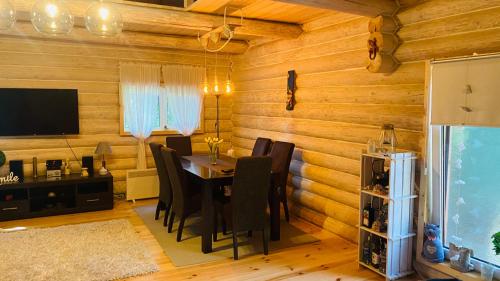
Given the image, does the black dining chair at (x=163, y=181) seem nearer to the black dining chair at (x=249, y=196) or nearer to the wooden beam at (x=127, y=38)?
the black dining chair at (x=249, y=196)

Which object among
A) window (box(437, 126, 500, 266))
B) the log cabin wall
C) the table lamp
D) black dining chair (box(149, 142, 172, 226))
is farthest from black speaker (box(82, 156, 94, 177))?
window (box(437, 126, 500, 266))

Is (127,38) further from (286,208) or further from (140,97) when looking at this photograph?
(286,208)

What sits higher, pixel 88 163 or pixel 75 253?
pixel 88 163

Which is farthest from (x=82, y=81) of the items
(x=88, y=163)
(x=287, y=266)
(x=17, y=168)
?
(x=287, y=266)

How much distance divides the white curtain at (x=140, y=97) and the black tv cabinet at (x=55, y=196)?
0.82m

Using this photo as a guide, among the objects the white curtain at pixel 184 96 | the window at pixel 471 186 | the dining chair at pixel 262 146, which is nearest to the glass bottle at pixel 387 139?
the window at pixel 471 186

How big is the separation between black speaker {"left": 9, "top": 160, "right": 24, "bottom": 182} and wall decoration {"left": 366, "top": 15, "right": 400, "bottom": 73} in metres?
4.67

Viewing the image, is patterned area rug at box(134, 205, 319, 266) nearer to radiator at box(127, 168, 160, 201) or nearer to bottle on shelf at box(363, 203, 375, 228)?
bottle on shelf at box(363, 203, 375, 228)

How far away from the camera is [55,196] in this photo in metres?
5.22

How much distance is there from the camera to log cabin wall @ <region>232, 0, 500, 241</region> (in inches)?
123

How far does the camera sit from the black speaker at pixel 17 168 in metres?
5.21

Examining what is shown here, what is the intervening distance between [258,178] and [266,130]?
226cm

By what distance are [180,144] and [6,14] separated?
3.80 m

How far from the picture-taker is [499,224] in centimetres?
292
